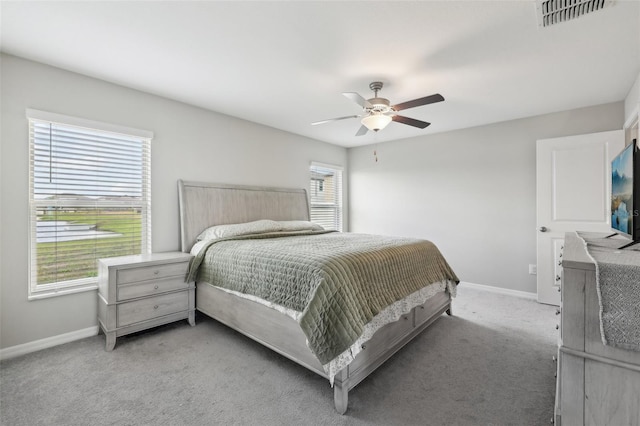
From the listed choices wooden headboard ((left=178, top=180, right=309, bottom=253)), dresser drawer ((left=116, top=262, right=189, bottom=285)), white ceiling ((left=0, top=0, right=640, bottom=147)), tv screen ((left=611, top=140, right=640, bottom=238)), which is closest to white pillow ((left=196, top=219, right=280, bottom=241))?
wooden headboard ((left=178, top=180, right=309, bottom=253))

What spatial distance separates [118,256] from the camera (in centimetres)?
291

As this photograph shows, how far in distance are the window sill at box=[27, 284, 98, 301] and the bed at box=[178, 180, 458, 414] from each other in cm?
90

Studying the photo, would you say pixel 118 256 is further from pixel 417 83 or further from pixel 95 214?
pixel 417 83

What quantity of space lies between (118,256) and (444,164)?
180 inches

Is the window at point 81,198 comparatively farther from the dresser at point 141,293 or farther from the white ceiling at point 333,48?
the white ceiling at point 333,48

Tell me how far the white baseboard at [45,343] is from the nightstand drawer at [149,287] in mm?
638

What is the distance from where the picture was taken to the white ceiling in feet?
5.96

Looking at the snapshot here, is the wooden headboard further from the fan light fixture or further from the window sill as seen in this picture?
the fan light fixture

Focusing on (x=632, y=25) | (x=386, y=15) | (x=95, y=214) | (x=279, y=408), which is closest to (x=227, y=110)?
(x=95, y=214)

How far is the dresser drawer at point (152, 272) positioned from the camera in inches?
97.6

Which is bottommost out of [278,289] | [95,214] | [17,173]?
[278,289]

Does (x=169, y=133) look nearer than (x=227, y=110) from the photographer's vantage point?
Yes

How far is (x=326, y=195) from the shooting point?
18.0 feet

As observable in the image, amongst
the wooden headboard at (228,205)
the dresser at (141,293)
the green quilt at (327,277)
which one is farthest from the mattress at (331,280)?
the wooden headboard at (228,205)
